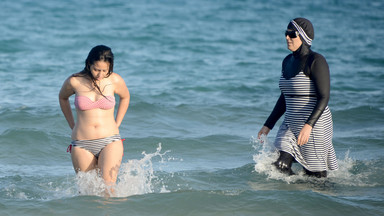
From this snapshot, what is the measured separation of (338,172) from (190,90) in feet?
23.0

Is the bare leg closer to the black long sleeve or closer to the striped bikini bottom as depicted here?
the striped bikini bottom

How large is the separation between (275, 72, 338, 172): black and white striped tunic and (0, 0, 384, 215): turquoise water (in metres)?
0.25

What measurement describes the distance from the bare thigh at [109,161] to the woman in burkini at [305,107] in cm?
173

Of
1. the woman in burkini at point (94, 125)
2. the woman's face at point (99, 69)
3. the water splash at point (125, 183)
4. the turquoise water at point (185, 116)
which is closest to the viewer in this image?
the woman's face at point (99, 69)

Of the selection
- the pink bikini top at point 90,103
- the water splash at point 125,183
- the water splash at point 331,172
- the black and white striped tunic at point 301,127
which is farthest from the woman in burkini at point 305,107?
the pink bikini top at point 90,103

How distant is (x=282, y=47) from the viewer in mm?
21516

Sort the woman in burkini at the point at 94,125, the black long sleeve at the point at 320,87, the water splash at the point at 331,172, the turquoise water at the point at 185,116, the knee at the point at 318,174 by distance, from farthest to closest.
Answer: the water splash at the point at 331,172 < the knee at the point at 318,174 < the turquoise water at the point at 185,116 < the black long sleeve at the point at 320,87 < the woman in burkini at the point at 94,125

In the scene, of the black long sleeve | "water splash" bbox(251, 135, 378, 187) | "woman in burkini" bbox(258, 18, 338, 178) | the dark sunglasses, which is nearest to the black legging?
"woman in burkini" bbox(258, 18, 338, 178)

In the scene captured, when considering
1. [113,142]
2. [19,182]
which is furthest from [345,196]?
[19,182]

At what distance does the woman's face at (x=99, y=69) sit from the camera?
16.5 feet

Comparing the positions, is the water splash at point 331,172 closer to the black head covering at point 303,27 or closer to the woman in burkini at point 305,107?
the woman in burkini at point 305,107

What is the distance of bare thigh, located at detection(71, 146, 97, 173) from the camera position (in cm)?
517

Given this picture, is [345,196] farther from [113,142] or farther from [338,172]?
[113,142]

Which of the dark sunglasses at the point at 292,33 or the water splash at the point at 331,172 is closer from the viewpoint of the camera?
the dark sunglasses at the point at 292,33
